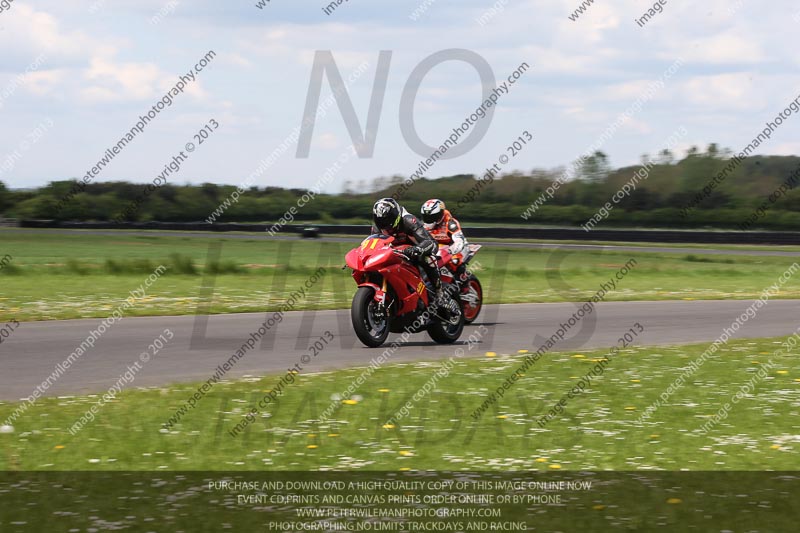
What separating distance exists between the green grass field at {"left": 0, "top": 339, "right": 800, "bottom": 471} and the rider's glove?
7.15 feet

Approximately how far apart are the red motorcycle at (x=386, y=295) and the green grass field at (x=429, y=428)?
180 cm

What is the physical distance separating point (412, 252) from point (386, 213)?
64 cm

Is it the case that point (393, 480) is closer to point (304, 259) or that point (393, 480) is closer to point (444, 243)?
point (444, 243)

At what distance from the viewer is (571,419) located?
352 inches

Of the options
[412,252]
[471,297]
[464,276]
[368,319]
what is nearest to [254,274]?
[471,297]

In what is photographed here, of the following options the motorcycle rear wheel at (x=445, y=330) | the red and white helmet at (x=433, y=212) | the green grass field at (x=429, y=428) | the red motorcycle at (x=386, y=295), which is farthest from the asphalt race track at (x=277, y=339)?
the red and white helmet at (x=433, y=212)

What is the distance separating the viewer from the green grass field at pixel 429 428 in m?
7.35

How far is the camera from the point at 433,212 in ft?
51.6

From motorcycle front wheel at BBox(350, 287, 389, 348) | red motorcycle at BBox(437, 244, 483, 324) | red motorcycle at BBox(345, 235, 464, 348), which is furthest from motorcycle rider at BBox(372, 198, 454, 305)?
red motorcycle at BBox(437, 244, 483, 324)

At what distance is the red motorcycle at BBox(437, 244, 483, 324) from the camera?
607 inches

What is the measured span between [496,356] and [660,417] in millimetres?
3832

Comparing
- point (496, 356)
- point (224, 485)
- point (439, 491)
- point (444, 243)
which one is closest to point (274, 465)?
point (224, 485)

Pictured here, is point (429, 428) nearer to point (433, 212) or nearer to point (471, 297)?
point (433, 212)

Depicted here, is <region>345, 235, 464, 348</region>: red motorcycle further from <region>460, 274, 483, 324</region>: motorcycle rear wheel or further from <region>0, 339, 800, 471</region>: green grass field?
<region>460, 274, 483, 324</region>: motorcycle rear wheel
